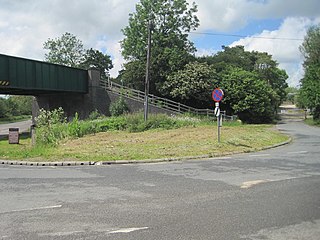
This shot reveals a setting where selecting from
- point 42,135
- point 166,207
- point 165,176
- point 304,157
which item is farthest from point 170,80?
point 166,207

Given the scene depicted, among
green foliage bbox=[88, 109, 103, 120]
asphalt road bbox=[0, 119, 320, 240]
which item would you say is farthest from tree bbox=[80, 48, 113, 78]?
asphalt road bbox=[0, 119, 320, 240]

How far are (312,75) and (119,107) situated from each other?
26.2 meters

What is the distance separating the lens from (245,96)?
1683 inches

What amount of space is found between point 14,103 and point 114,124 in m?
69.6

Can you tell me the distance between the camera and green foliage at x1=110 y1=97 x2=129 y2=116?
33856 mm

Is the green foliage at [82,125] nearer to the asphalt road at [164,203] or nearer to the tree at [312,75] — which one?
the asphalt road at [164,203]

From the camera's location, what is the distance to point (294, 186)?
8.30m

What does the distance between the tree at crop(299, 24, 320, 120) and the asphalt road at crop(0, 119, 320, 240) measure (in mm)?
32274

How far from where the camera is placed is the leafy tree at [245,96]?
42156 mm

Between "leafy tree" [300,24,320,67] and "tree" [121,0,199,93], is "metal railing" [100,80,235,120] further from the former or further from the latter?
"leafy tree" [300,24,320,67]

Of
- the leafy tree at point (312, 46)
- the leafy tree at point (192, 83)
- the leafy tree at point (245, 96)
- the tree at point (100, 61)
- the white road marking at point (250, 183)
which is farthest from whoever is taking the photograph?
the tree at point (100, 61)

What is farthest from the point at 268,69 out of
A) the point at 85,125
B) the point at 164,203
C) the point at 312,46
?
the point at 164,203

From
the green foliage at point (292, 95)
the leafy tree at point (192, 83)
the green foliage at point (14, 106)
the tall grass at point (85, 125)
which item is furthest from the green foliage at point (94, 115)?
the green foliage at point (14, 106)

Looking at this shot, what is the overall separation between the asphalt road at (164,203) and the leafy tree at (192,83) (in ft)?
83.4
